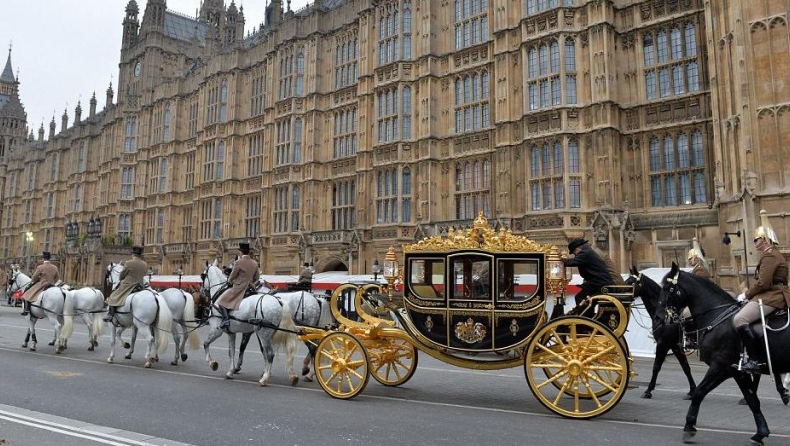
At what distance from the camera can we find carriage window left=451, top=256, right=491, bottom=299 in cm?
852

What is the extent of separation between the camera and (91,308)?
1492 centimetres

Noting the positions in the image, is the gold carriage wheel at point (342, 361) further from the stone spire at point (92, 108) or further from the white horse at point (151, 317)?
the stone spire at point (92, 108)

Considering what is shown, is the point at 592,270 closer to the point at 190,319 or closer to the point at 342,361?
the point at 342,361

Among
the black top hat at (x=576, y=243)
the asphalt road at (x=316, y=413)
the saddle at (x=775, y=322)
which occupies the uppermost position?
the black top hat at (x=576, y=243)

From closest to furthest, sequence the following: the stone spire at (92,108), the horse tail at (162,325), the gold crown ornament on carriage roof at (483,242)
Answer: the gold crown ornament on carriage roof at (483,242) < the horse tail at (162,325) < the stone spire at (92,108)

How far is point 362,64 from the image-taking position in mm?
30469

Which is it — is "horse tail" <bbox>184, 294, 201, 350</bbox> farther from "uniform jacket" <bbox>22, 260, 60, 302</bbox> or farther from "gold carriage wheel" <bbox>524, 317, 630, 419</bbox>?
"gold carriage wheel" <bbox>524, 317, 630, 419</bbox>

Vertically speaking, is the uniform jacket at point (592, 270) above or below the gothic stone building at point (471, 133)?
below

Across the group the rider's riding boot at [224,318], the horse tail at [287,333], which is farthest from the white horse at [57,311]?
the horse tail at [287,333]

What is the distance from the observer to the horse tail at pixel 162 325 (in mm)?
12148

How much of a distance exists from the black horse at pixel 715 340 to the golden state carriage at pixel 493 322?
70cm

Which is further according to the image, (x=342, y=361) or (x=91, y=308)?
(x=91, y=308)

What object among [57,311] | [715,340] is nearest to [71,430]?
[715,340]

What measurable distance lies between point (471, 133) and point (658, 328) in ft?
60.4
